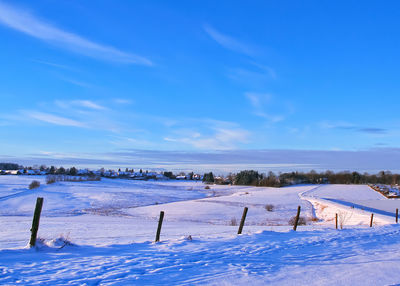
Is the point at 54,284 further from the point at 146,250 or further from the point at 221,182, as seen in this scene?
the point at 221,182

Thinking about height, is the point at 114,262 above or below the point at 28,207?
above

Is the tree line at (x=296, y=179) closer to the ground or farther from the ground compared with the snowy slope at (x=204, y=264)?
farther from the ground

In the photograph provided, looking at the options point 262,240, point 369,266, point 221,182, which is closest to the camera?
point 369,266

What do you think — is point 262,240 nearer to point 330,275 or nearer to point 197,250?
point 197,250

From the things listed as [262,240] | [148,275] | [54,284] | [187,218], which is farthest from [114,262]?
[187,218]

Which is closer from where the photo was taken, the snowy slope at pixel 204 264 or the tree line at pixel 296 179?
the snowy slope at pixel 204 264

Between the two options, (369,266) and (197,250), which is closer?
(369,266)

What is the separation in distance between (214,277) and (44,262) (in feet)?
12.5

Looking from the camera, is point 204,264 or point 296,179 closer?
point 204,264

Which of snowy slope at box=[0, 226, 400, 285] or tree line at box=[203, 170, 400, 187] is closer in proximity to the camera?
snowy slope at box=[0, 226, 400, 285]

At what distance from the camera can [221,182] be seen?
148m

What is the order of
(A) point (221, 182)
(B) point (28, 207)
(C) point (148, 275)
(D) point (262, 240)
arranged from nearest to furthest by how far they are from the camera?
(C) point (148, 275) < (D) point (262, 240) < (B) point (28, 207) < (A) point (221, 182)

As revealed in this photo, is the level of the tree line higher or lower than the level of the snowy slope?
higher

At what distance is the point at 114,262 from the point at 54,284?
6.15 ft
